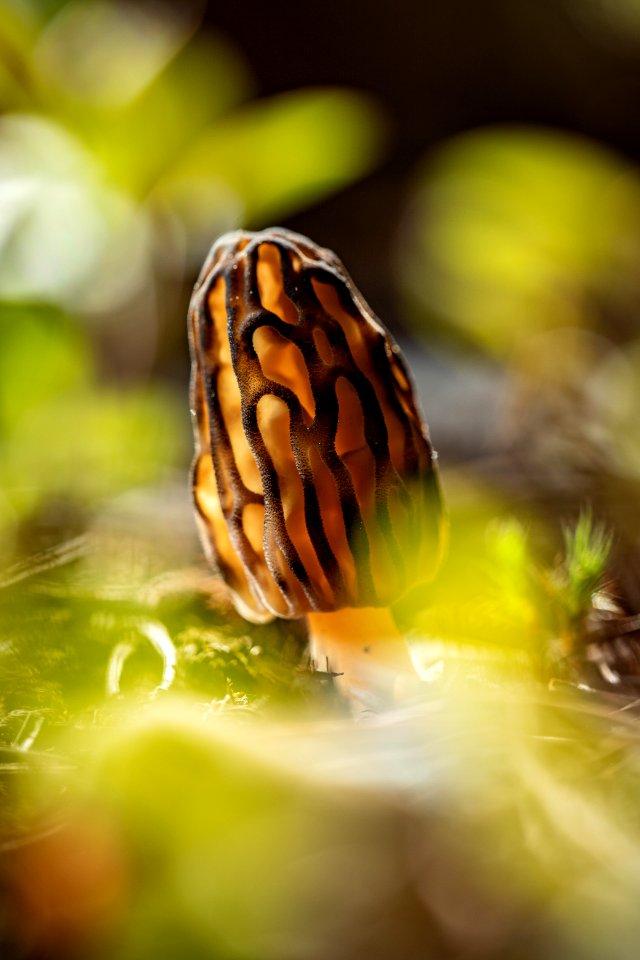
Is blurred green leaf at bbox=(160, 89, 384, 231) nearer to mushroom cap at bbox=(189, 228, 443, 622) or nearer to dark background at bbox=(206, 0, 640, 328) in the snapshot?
mushroom cap at bbox=(189, 228, 443, 622)

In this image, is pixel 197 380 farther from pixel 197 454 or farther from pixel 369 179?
pixel 369 179

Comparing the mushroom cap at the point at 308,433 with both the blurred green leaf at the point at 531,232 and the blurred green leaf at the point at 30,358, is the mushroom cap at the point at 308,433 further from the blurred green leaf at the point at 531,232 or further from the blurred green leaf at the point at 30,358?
the blurred green leaf at the point at 531,232

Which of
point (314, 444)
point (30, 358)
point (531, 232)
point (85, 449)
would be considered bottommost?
point (85, 449)

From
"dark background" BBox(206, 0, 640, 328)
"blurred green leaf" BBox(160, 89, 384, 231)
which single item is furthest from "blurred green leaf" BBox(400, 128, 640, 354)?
"dark background" BBox(206, 0, 640, 328)

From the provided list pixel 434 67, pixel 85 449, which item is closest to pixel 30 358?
pixel 85 449

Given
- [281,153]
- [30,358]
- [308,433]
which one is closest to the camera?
[308,433]

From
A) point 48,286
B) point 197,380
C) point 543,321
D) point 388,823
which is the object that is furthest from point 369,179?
point 388,823

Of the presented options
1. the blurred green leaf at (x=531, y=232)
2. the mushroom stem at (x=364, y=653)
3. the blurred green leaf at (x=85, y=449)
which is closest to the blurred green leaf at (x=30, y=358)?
the blurred green leaf at (x=85, y=449)

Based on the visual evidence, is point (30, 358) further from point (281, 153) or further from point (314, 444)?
point (314, 444)
